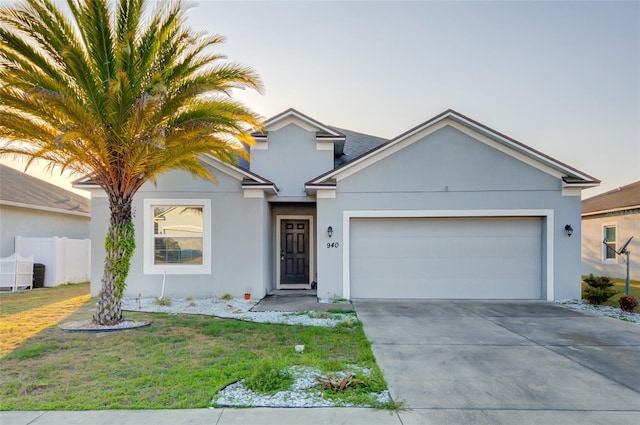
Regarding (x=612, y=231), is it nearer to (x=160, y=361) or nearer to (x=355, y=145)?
(x=355, y=145)

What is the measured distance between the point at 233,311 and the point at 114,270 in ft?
9.34

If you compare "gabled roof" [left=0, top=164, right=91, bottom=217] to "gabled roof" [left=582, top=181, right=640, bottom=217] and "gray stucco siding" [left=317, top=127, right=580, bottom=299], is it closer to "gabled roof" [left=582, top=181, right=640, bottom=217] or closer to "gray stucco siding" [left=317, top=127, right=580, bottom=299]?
"gray stucco siding" [left=317, top=127, right=580, bottom=299]

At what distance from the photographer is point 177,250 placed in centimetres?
1167

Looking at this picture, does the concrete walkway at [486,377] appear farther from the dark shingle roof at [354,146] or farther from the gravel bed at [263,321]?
the dark shingle roof at [354,146]

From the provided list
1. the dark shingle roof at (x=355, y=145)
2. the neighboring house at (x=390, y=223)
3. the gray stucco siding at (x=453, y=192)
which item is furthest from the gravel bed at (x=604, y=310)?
the dark shingle roof at (x=355, y=145)

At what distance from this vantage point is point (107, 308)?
7.99 m

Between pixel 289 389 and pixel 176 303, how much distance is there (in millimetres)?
7072

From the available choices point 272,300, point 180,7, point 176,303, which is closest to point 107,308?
point 176,303

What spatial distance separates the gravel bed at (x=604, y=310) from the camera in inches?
358

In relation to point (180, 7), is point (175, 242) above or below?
below

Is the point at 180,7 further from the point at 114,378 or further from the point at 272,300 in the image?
the point at 272,300

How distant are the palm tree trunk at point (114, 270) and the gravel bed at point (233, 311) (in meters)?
1.74

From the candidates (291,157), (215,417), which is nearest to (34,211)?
(291,157)

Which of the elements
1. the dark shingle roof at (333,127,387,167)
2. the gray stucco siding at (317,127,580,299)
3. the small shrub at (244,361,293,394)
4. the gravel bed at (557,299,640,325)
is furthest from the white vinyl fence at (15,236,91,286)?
the gravel bed at (557,299,640,325)
